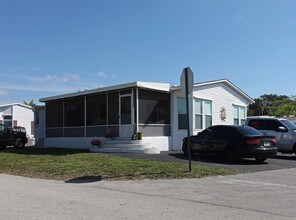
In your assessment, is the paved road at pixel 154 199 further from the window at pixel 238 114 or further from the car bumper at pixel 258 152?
the window at pixel 238 114

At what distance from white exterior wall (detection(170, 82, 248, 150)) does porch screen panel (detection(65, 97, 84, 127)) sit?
573cm

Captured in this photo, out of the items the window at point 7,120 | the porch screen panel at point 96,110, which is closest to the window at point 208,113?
the porch screen panel at point 96,110

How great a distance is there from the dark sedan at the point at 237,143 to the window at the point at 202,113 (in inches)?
254

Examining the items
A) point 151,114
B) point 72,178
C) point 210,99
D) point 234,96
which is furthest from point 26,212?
point 234,96

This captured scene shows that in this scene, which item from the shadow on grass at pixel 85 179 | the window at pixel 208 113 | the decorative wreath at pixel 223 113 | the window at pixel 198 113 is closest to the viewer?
A: the shadow on grass at pixel 85 179

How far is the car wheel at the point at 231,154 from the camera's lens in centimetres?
1564

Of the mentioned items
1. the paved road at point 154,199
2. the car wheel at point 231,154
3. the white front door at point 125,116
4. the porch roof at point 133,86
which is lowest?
the paved road at point 154,199

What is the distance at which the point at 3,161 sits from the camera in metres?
16.6

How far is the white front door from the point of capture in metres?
20.8

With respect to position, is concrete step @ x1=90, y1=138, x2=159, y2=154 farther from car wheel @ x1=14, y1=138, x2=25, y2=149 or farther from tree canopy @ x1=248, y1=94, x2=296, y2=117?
tree canopy @ x1=248, y1=94, x2=296, y2=117

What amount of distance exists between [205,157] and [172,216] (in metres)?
10.5

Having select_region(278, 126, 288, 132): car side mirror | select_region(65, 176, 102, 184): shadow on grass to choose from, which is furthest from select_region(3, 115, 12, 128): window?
select_region(65, 176, 102, 184): shadow on grass

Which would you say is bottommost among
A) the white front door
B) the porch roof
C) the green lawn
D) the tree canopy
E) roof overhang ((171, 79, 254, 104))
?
the green lawn

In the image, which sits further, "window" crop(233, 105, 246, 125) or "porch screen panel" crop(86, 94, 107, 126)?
"window" crop(233, 105, 246, 125)
